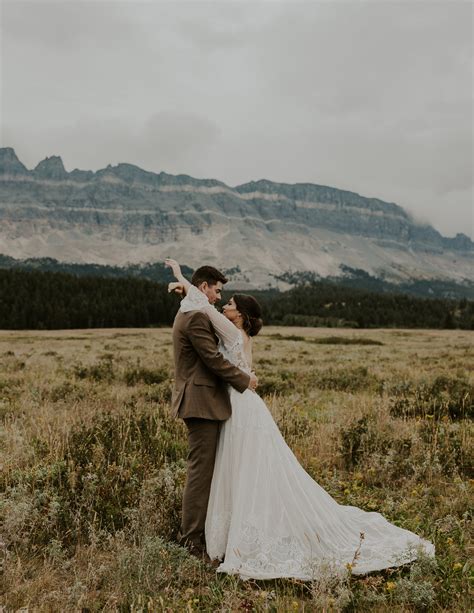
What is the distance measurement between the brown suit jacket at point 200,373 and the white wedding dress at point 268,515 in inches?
6.5

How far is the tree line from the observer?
99.8 m

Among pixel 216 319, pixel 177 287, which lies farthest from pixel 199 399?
pixel 177 287

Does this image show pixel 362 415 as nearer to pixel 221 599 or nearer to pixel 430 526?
pixel 430 526

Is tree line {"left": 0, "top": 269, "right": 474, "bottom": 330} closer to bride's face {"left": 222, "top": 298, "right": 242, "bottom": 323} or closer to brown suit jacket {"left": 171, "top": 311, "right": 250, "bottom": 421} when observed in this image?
bride's face {"left": 222, "top": 298, "right": 242, "bottom": 323}

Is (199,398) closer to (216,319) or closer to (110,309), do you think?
(216,319)

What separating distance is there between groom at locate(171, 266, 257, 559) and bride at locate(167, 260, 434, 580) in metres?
0.11

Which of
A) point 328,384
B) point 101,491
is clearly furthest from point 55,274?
point 101,491

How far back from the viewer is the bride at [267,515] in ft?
16.7

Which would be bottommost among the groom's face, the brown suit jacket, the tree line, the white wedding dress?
the tree line

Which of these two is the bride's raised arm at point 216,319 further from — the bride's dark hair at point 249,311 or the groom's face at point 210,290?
the bride's dark hair at point 249,311

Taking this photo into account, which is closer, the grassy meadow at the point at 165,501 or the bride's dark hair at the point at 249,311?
the grassy meadow at the point at 165,501

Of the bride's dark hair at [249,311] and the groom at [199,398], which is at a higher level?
the bride's dark hair at [249,311]

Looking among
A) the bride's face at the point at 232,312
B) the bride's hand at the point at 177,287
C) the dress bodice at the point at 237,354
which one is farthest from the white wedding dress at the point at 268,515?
the bride's face at the point at 232,312

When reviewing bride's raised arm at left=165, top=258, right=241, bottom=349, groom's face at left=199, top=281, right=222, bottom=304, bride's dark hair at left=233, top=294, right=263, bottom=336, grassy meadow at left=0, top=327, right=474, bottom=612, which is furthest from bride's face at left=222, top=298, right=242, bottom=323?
grassy meadow at left=0, top=327, right=474, bottom=612
